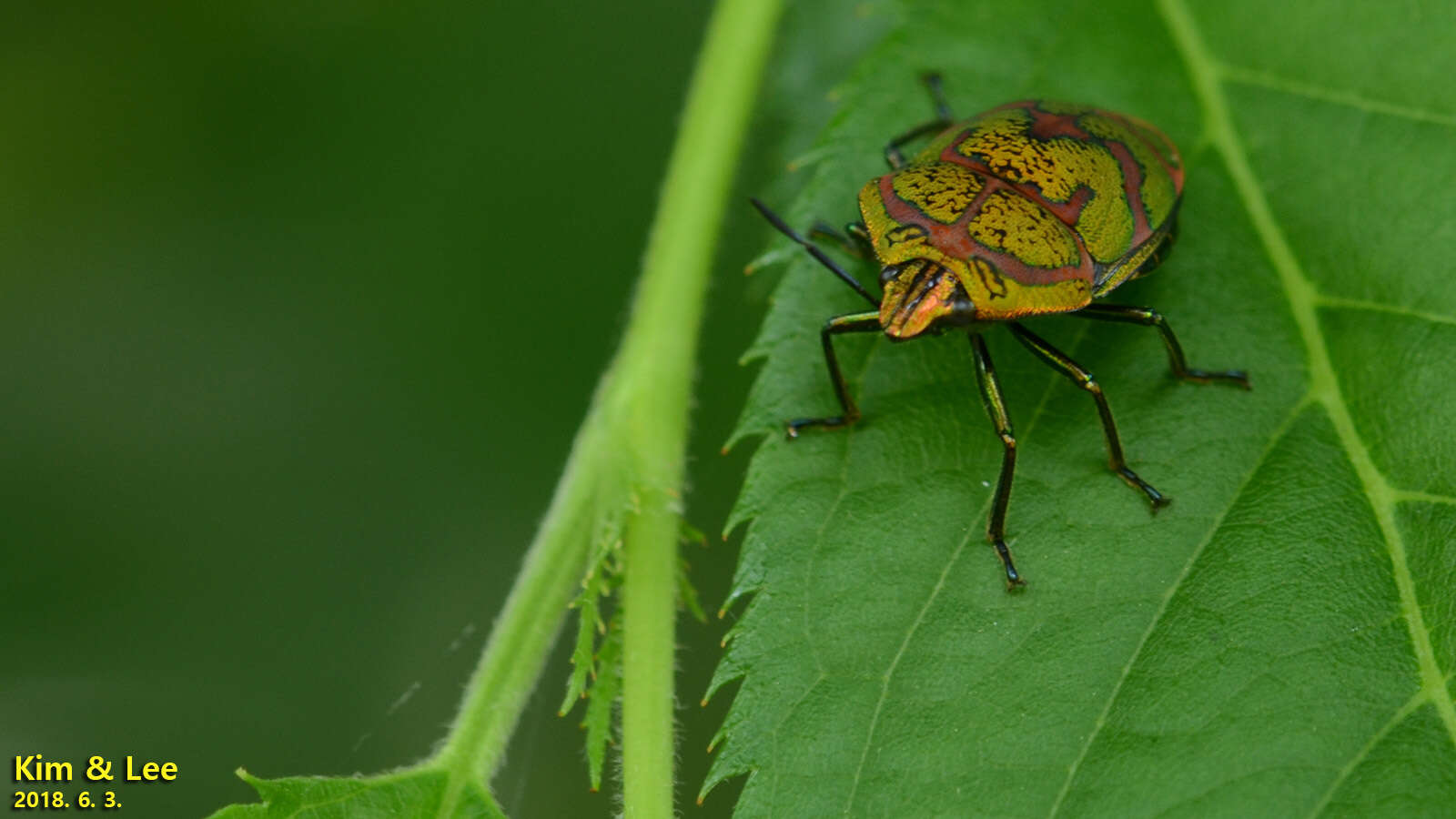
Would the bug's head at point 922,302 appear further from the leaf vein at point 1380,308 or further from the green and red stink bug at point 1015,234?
the leaf vein at point 1380,308

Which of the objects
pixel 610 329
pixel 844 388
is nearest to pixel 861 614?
pixel 844 388

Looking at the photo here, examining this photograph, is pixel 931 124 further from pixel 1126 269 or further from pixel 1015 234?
pixel 1126 269

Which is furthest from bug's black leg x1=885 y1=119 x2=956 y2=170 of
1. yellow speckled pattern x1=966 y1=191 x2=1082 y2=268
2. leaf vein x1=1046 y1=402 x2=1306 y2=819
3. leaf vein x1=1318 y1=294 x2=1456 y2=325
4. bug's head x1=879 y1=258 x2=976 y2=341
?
leaf vein x1=1046 y1=402 x2=1306 y2=819

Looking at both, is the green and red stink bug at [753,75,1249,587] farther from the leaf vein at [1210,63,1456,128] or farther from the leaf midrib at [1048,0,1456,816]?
the leaf vein at [1210,63,1456,128]

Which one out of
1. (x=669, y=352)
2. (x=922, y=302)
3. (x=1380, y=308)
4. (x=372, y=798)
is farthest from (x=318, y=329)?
(x=1380, y=308)

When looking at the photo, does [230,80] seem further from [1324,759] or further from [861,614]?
[1324,759]
